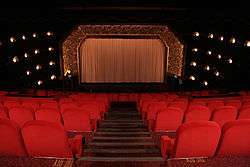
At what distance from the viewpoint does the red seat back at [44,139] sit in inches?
124

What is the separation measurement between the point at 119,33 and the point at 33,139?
1363 centimetres

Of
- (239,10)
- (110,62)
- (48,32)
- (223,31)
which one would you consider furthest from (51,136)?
(110,62)

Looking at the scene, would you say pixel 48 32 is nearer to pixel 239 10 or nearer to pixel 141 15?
pixel 141 15

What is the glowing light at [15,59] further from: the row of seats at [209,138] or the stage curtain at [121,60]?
the row of seats at [209,138]

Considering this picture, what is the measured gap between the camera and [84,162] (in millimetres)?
2549

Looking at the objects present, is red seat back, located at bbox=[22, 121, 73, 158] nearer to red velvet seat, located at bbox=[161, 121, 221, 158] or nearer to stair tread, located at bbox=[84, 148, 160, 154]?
stair tread, located at bbox=[84, 148, 160, 154]

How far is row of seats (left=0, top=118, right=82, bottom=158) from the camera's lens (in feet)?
10.3

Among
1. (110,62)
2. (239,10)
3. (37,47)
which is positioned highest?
(239,10)

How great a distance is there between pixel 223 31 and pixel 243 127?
1103 cm

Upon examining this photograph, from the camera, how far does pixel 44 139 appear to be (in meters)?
3.21

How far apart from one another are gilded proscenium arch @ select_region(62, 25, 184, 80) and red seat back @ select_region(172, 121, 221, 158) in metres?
13.1

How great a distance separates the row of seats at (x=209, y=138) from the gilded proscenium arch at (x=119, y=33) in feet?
42.9

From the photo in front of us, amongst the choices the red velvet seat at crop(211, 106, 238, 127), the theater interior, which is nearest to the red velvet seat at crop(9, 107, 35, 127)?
the theater interior

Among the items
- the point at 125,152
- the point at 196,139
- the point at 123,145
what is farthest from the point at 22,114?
the point at 196,139
